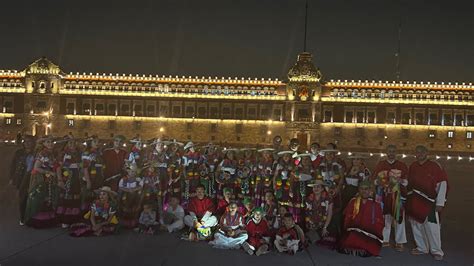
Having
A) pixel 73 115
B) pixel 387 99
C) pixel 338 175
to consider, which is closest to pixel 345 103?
pixel 387 99

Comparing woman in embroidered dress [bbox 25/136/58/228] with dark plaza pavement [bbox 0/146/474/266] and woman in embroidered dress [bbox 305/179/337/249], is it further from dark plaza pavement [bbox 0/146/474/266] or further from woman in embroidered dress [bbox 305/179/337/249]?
woman in embroidered dress [bbox 305/179/337/249]

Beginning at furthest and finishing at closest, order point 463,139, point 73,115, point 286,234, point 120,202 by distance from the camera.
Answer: point 73,115
point 463,139
point 120,202
point 286,234

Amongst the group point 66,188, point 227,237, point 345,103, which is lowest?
point 227,237

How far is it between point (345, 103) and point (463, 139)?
50.2 feet

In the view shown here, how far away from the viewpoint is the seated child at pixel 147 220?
1015 cm

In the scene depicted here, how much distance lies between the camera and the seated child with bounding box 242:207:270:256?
9.09 m

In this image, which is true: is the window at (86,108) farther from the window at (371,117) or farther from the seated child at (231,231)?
the seated child at (231,231)

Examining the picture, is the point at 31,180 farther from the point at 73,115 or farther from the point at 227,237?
the point at 73,115

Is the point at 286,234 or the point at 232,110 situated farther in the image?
the point at 232,110

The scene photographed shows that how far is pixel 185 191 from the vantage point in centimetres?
1126

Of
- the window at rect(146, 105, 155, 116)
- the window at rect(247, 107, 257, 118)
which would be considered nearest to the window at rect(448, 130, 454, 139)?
the window at rect(247, 107, 257, 118)

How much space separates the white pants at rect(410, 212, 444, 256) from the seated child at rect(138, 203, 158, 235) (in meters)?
5.70

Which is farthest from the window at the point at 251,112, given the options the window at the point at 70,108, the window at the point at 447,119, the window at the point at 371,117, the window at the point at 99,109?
the window at the point at 447,119

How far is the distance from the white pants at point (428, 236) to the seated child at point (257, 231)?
3226 mm
